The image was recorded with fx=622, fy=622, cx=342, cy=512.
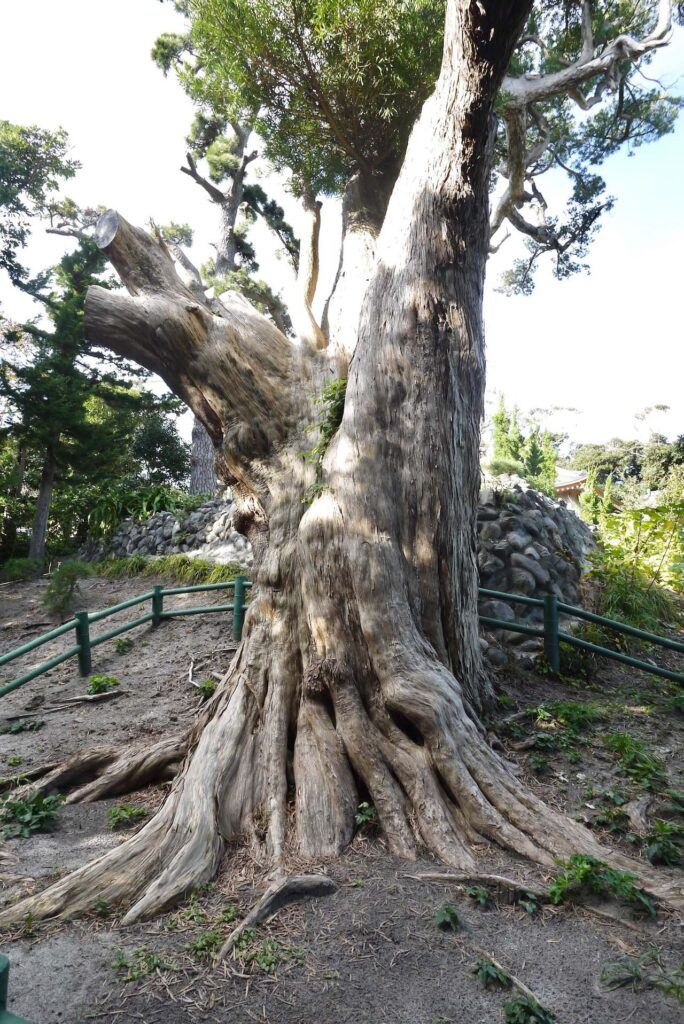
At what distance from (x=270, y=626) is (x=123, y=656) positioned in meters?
3.39

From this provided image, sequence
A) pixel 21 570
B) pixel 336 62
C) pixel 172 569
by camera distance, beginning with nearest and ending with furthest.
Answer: pixel 336 62
pixel 172 569
pixel 21 570

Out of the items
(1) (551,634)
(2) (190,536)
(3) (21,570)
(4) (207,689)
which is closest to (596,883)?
(1) (551,634)

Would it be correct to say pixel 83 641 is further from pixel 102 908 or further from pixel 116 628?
pixel 102 908

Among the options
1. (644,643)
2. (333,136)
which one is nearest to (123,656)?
(644,643)

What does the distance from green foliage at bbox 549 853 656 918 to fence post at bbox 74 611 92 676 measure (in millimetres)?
5079

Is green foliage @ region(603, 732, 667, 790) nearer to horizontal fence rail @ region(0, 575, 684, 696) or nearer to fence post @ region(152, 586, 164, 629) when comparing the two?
horizontal fence rail @ region(0, 575, 684, 696)

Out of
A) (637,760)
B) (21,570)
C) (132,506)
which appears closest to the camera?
(637,760)

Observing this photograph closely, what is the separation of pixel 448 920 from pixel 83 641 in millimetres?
5027

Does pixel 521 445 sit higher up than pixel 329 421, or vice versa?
pixel 521 445

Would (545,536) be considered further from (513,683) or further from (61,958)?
(61,958)

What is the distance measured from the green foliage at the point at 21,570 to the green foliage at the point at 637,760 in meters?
11.9

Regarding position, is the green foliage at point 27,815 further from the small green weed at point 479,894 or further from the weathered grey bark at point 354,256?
the weathered grey bark at point 354,256

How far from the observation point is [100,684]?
6.17m

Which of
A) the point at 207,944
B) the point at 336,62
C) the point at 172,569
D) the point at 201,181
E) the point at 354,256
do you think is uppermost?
the point at 201,181
